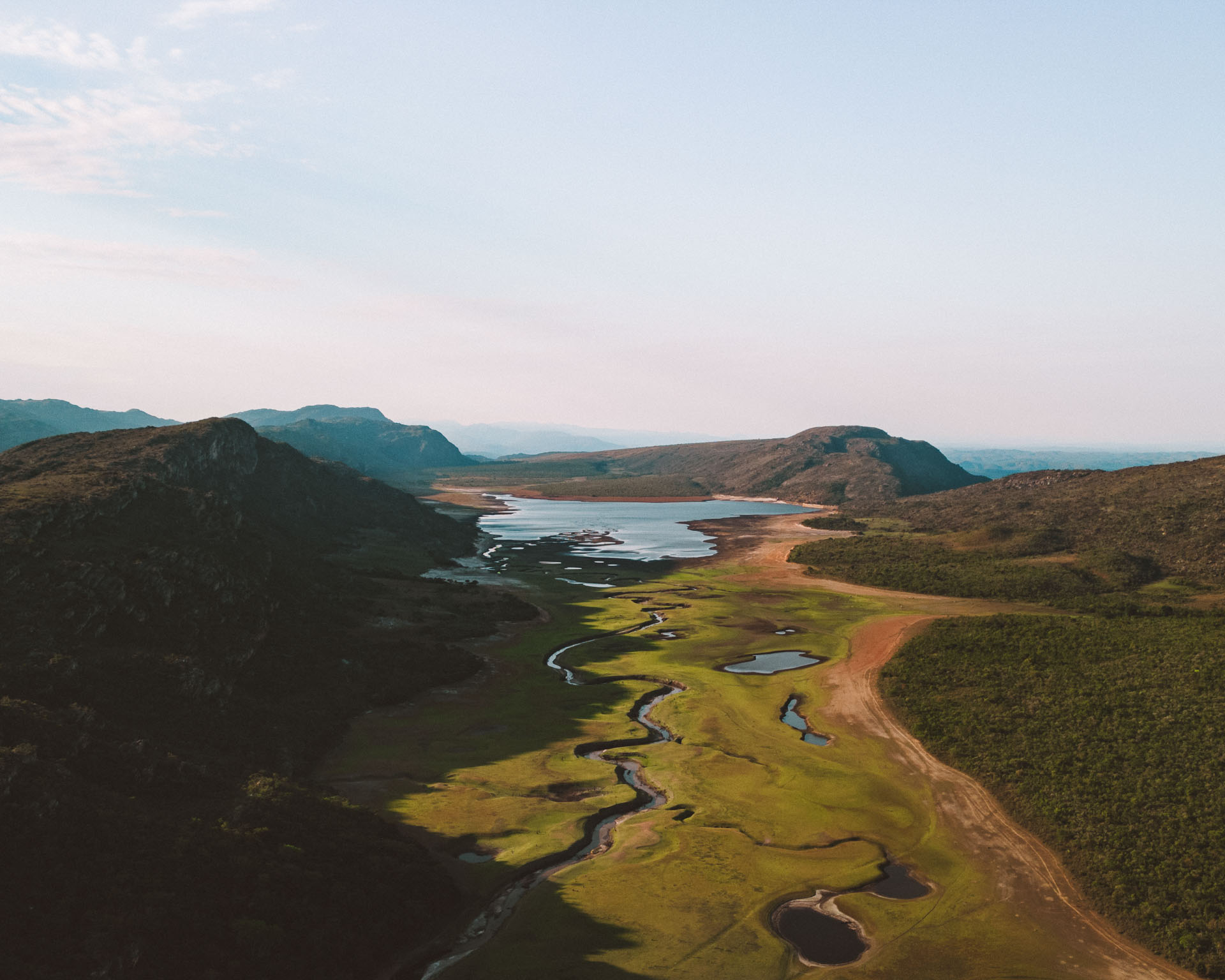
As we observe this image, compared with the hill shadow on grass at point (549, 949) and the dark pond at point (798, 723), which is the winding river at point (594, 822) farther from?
the dark pond at point (798, 723)

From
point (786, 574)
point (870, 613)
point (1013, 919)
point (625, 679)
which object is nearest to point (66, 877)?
point (1013, 919)

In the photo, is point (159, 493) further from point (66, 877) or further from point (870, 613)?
point (870, 613)

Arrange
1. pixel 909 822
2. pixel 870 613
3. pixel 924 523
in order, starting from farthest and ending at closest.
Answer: pixel 924 523 → pixel 870 613 → pixel 909 822

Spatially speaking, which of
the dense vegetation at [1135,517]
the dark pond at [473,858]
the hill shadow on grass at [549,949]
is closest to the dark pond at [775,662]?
the dark pond at [473,858]

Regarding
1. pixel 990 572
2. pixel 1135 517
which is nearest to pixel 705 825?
pixel 990 572

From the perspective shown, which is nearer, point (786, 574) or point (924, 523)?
point (786, 574)

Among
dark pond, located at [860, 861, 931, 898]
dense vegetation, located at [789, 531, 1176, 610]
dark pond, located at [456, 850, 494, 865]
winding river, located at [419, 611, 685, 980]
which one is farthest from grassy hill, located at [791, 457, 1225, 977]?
dark pond, located at [456, 850, 494, 865]
